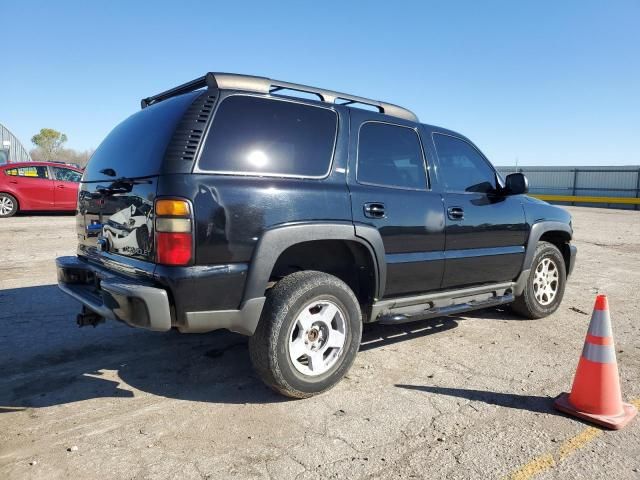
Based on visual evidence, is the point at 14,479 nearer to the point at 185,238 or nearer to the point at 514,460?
the point at 185,238

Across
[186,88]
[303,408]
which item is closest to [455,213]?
[303,408]

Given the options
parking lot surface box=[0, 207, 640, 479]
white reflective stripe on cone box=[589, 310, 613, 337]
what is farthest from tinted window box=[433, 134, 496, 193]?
white reflective stripe on cone box=[589, 310, 613, 337]

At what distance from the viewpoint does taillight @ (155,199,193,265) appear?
2631mm

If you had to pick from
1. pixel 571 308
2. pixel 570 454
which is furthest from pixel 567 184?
pixel 570 454

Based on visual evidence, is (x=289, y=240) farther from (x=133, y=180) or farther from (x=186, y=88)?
(x=186, y=88)

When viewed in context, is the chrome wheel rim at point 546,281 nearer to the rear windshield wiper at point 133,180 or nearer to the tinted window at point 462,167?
the tinted window at point 462,167

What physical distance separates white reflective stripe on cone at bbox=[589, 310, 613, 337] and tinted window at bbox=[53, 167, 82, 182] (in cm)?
1277

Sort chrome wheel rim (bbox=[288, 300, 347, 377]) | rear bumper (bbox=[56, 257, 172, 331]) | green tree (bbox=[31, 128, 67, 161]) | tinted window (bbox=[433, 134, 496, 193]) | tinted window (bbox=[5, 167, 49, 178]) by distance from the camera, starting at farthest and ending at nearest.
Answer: green tree (bbox=[31, 128, 67, 161]) → tinted window (bbox=[5, 167, 49, 178]) → tinted window (bbox=[433, 134, 496, 193]) → chrome wheel rim (bbox=[288, 300, 347, 377]) → rear bumper (bbox=[56, 257, 172, 331])

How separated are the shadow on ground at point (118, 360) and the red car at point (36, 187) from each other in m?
8.62

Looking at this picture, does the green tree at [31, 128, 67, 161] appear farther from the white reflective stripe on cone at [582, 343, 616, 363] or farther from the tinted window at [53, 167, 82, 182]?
the white reflective stripe on cone at [582, 343, 616, 363]

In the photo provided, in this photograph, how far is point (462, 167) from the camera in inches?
171

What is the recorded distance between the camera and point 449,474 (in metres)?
2.34

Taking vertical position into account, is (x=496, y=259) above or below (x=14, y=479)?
above

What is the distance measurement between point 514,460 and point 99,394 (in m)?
2.58
